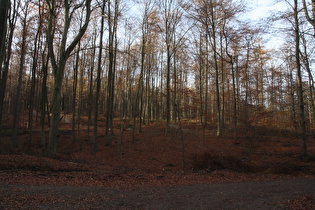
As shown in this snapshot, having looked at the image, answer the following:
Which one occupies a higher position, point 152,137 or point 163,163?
point 152,137

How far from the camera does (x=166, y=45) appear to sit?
19.8m

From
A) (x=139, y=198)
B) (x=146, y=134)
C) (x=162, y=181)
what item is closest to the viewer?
(x=139, y=198)

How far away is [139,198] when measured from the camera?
16.1ft

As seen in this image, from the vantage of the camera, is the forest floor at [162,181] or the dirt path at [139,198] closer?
the dirt path at [139,198]

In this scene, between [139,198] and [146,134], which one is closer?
[139,198]

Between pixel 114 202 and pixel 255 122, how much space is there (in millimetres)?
10361

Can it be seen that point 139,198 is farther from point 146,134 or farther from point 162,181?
point 146,134

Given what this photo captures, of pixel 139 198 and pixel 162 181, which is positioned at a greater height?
pixel 139 198

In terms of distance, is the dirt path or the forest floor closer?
the dirt path

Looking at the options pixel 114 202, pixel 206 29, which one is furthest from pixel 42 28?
pixel 114 202

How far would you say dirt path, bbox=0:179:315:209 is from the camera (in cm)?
410

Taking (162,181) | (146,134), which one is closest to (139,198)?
(162,181)

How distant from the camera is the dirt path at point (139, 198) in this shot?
4.10 meters

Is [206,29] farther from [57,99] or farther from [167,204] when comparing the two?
[167,204]
